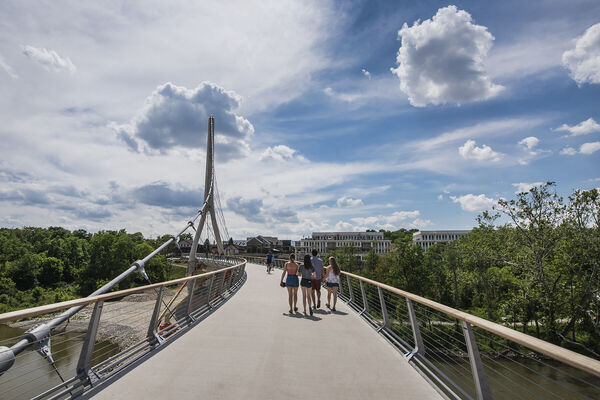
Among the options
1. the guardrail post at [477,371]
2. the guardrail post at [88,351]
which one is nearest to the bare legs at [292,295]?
the guardrail post at [88,351]

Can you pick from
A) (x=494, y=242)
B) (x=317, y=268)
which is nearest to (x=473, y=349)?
(x=317, y=268)

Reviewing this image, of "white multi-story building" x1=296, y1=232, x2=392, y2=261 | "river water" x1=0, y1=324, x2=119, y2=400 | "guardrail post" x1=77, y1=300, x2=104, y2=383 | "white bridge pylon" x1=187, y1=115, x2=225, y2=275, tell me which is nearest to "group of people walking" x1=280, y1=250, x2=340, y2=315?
"river water" x1=0, y1=324, x2=119, y2=400

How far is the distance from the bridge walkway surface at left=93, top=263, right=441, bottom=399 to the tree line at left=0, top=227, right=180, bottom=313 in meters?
54.4

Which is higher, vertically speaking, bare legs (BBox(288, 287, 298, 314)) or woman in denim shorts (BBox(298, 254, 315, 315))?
woman in denim shorts (BBox(298, 254, 315, 315))

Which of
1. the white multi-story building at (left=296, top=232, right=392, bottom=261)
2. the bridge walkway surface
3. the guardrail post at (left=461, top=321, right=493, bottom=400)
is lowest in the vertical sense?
the bridge walkway surface

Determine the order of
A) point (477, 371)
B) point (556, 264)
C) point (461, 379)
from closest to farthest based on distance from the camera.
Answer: point (477, 371), point (461, 379), point (556, 264)

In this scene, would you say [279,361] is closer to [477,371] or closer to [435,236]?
[477,371]

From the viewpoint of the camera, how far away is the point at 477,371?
11.5 ft

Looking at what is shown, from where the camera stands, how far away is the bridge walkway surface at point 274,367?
3873 millimetres

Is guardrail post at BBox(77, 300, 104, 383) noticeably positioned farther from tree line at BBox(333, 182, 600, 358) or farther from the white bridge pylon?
the white bridge pylon

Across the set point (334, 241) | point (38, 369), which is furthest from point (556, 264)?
point (334, 241)

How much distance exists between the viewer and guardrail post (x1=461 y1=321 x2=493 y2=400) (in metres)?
3.40

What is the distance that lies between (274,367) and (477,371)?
7.66 feet

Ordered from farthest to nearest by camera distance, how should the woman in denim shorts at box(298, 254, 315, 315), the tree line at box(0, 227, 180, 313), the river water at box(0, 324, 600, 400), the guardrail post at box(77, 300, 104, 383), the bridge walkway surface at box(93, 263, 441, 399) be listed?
1. the tree line at box(0, 227, 180, 313)
2. the river water at box(0, 324, 600, 400)
3. the woman in denim shorts at box(298, 254, 315, 315)
4. the guardrail post at box(77, 300, 104, 383)
5. the bridge walkway surface at box(93, 263, 441, 399)
